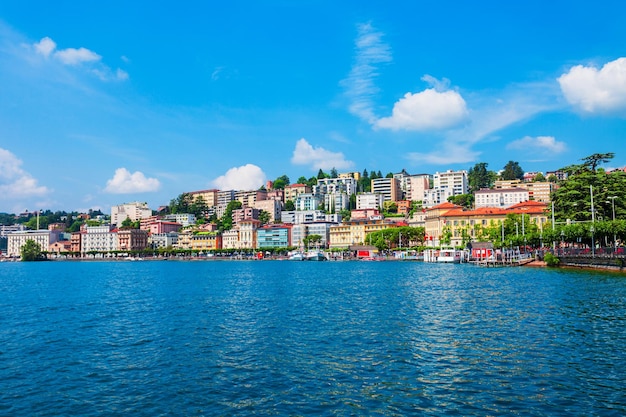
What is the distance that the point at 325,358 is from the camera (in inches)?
739

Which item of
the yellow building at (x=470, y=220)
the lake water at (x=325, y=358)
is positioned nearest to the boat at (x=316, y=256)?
the yellow building at (x=470, y=220)

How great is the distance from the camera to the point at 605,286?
1558 inches

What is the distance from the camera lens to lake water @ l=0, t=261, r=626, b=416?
13960 millimetres

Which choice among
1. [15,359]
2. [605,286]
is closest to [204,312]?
[15,359]

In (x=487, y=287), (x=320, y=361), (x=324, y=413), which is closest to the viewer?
(x=324, y=413)

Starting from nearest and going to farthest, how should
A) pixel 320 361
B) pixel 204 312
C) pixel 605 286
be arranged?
1. pixel 320 361
2. pixel 204 312
3. pixel 605 286

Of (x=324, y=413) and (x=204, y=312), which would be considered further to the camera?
(x=204, y=312)

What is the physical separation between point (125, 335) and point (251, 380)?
10762 millimetres

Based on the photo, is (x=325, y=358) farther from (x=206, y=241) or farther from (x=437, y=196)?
(x=206, y=241)

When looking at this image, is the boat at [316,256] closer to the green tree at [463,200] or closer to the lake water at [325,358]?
the green tree at [463,200]

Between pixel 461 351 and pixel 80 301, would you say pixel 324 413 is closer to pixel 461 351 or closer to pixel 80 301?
pixel 461 351

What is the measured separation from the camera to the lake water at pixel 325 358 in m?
14.0

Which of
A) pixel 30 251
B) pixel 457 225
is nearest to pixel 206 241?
pixel 30 251

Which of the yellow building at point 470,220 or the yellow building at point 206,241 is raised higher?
the yellow building at point 470,220
